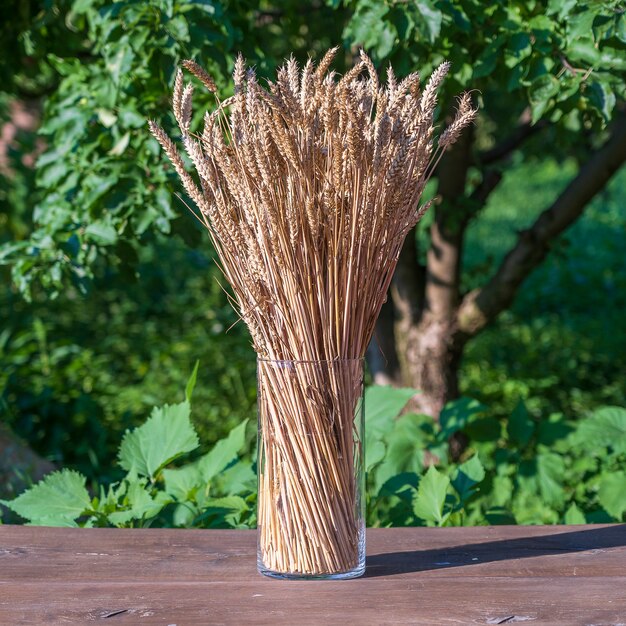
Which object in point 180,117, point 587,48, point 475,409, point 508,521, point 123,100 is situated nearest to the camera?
point 180,117

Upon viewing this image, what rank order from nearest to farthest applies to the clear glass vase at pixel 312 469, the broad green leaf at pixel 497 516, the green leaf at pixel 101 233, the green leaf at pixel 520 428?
the clear glass vase at pixel 312 469 → the broad green leaf at pixel 497 516 → the green leaf at pixel 101 233 → the green leaf at pixel 520 428

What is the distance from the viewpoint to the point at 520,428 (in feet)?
8.19

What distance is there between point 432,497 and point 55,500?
75cm

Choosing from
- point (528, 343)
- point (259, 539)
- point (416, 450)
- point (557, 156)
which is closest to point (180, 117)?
point (259, 539)

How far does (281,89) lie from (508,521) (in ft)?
4.44

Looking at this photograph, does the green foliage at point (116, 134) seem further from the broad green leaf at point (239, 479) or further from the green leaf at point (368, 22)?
the broad green leaf at point (239, 479)

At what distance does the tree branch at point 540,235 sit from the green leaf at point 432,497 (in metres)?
1.48

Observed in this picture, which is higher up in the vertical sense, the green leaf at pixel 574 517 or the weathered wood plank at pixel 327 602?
the green leaf at pixel 574 517

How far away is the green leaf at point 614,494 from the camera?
2.15m

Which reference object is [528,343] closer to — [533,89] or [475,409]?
[475,409]

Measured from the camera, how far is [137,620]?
3.96 feet

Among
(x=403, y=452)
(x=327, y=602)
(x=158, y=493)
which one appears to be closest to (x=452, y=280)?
(x=403, y=452)

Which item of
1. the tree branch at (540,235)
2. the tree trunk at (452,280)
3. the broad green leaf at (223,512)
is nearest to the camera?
the broad green leaf at (223,512)

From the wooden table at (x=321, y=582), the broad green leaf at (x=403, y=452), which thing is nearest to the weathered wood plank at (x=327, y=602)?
the wooden table at (x=321, y=582)
